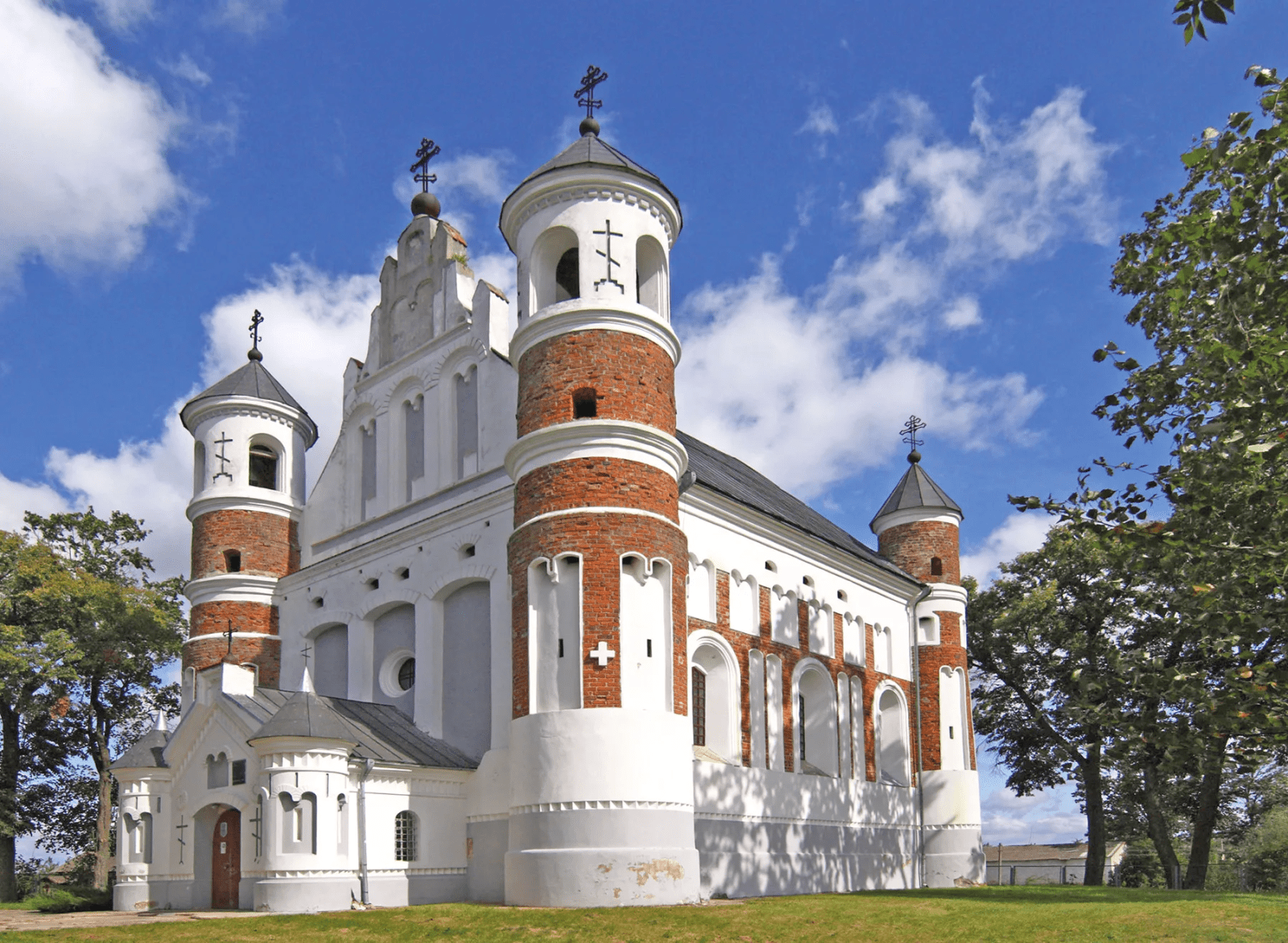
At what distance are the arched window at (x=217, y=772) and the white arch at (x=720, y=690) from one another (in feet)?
31.5

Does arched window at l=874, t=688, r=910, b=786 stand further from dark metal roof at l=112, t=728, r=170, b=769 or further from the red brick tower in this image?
dark metal roof at l=112, t=728, r=170, b=769

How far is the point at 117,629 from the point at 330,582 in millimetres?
10859

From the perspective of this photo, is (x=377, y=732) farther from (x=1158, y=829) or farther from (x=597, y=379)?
(x=1158, y=829)

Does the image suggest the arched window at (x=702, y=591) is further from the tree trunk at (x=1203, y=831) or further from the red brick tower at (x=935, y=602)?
the tree trunk at (x=1203, y=831)

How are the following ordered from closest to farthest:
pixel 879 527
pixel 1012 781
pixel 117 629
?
pixel 117 629 → pixel 879 527 → pixel 1012 781

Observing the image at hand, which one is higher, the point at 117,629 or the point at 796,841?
the point at 117,629

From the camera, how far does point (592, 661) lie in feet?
69.8

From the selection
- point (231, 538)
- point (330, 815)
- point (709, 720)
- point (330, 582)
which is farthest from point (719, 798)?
point (231, 538)

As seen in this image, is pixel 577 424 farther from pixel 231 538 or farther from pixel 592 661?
pixel 231 538

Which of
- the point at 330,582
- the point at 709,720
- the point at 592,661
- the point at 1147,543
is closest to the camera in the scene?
the point at 1147,543

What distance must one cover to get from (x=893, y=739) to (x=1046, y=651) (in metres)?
8.53

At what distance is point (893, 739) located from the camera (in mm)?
34312

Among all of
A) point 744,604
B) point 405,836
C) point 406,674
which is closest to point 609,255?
point 744,604

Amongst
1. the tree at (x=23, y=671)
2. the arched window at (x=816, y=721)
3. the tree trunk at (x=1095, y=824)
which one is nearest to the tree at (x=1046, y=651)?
the tree trunk at (x=1095, y=824)
